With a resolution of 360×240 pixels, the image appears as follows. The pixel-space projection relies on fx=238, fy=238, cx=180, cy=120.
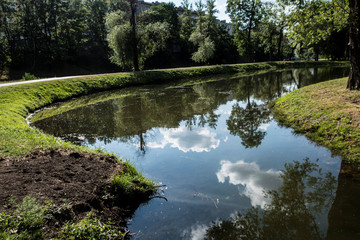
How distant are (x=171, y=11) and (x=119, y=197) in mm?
71139

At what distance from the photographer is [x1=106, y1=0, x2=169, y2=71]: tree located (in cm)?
3250

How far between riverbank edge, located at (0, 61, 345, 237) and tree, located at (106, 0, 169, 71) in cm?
427

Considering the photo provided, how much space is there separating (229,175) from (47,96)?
59.8 ft

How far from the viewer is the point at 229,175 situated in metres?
6.77

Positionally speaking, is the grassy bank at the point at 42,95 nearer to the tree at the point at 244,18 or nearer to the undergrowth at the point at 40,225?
the undergrowth at the point at 40,225

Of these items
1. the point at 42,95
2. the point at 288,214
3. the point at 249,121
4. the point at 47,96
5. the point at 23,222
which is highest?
the point at 42,95

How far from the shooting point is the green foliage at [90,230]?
396 centimetres

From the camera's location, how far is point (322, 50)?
183 ft

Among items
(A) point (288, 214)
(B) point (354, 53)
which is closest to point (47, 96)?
(A) point (288, 214)

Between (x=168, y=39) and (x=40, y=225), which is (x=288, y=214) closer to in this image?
(x=40, y=225)

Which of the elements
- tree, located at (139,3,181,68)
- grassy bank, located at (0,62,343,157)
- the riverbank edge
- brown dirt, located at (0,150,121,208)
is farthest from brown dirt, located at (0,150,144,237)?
tree, located at (139,3,181,68)

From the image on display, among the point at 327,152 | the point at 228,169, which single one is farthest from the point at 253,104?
the point at 228,169

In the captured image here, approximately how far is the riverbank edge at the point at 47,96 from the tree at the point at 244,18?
36.2ft

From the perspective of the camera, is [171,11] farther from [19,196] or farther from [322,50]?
[19,196]
